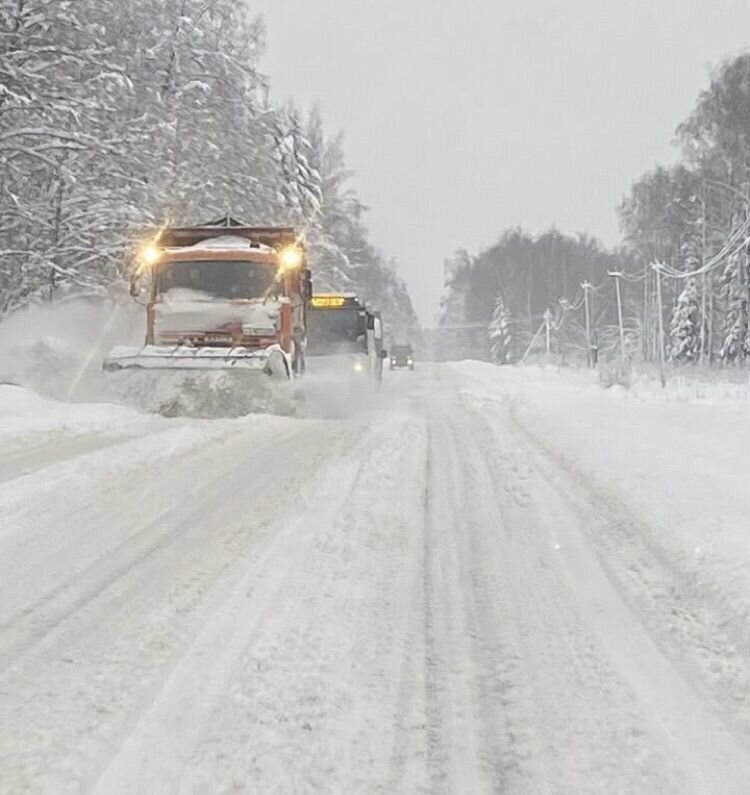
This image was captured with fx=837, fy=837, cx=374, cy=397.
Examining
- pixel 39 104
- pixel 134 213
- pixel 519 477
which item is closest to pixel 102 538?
pixel 519 477

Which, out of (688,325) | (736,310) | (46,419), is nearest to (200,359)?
(46,419)

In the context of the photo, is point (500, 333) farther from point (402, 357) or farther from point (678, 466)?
point (678, 466)

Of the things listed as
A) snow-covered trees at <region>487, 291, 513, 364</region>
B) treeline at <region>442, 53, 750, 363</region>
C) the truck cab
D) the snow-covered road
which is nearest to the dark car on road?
treeline at <region>442, 53, 750, 363</region>

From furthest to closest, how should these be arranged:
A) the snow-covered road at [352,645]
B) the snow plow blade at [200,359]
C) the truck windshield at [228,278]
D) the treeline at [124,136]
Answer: the treeline at [124,136], the truck windshield at [228,278], the snow plow blade at [200,359], the snow-covered road at [352,645]

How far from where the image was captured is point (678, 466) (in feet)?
24.8

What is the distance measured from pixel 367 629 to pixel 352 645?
0.61 ft

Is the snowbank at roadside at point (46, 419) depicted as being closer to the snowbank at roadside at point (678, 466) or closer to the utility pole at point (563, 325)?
the snowbank at roadside at point (678, 466)

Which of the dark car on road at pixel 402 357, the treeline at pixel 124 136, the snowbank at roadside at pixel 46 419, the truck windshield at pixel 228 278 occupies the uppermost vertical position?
the treeline at pixel 124 136

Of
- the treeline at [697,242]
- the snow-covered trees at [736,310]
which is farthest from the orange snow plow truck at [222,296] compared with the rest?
the snow-covered trees at [736,310]

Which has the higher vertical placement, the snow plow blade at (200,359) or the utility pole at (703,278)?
the utility pole at (703,278)

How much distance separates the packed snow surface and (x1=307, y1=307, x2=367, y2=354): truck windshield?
1515 cm

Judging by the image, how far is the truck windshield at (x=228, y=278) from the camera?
45.2 ft

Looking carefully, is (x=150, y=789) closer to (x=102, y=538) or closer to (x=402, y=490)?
(x=102, y=538)

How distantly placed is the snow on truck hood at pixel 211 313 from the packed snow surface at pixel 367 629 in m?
6.47
